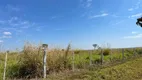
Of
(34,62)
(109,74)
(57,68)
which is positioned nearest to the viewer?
(109,74)

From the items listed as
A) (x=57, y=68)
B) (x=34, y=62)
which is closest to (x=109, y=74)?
(x=57, y=68)

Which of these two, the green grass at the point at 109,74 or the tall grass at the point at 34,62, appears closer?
the green grass at the point at 109,74

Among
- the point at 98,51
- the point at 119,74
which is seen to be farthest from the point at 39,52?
the point at 98,51

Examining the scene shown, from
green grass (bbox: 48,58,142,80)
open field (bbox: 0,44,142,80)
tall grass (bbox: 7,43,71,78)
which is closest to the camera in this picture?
green grass (bbox: 48,58,142,80)

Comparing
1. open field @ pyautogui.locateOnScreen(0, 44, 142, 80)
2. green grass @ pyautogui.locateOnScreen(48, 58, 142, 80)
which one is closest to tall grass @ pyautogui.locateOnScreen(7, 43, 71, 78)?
→ open field @ pyautogui.locateOnScreen(0, 44, 142, 80)

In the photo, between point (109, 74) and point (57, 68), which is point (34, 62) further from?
point (109, 74)

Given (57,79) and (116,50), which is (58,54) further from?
(116,50)

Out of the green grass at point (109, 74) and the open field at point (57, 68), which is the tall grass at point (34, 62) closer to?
the open field at point (57, 68)

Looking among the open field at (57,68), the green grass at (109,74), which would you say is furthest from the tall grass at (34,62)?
the green grass at (109,74)

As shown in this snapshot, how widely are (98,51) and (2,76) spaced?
8.81 metres

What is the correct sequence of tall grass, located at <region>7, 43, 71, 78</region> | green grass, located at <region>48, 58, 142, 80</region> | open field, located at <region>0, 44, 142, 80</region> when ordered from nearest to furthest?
green grass, located at <region>48, 58, 142, 80</region> → open field, located at <region>0, 44, 142, 80</region> → tall grass, located at <region>7, 43, 71, 78</region>

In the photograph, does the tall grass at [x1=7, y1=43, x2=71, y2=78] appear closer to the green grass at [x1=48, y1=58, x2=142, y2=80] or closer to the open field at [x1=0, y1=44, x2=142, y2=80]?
the open field at [x1=0, y1=44, x2=142, y2=80]

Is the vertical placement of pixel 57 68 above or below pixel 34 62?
below

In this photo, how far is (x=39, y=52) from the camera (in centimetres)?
1010
